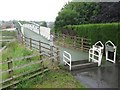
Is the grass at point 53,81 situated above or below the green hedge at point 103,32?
below

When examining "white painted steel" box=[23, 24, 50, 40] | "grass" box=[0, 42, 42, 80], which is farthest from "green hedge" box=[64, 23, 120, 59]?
"grass" box=[0, 42, 42, 80]

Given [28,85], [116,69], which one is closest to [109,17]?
[116,69]

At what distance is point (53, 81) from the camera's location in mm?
7070

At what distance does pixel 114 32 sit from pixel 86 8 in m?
11.6

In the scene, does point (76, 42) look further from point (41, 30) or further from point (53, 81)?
point (53, 81)

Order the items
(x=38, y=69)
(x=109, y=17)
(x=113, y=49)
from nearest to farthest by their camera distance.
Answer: (x=38, y=69) → (x=113, y=49) → (x=109, y=17)

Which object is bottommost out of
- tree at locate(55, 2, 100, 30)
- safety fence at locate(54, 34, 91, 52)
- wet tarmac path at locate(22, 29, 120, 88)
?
wet tarmac path at locate(22, 29, 120, 88)

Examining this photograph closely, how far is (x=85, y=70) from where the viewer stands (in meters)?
8.59

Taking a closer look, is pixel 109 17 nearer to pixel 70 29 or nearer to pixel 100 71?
pixel 70 29

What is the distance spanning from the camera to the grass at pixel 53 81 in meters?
6.62

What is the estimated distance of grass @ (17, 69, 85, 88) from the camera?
6.62 metres

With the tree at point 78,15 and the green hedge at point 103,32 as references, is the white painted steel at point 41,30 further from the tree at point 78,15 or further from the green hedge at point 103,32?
the tree at point 78,15

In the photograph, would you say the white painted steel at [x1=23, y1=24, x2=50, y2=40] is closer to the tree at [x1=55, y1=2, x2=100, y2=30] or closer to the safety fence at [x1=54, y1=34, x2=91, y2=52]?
the safety fence at [x1=54, y1=34, x2=91, y2=52]

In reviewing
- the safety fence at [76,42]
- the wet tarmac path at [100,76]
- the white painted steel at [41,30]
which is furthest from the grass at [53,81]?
the white painted steel at [41,30]
